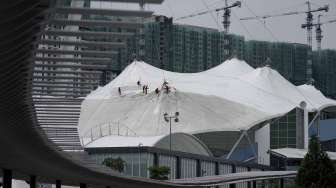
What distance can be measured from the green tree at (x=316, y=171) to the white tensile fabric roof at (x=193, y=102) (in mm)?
47827

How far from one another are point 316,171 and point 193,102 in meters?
55.8

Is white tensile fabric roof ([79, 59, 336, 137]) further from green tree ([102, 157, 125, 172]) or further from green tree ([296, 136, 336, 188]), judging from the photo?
green tree ([296, 136, 336, 188])

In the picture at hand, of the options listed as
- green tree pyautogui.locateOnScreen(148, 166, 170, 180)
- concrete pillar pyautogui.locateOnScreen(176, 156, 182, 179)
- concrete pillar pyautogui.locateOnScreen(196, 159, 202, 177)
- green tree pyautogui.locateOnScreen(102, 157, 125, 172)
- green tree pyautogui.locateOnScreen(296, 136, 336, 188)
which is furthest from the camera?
concrete pillar pyautogui.locateOnScreen(196, 159, 202, 177)

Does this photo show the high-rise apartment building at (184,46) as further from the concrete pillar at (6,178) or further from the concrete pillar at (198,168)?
the concrete pillar at (6,178)

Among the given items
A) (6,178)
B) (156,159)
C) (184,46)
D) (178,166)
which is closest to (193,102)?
(178,166)

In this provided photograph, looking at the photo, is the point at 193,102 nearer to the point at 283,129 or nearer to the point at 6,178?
the point at 283,129

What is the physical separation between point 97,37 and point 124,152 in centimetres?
7132

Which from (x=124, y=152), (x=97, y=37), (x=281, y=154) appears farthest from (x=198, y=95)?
(x=97, y=37)

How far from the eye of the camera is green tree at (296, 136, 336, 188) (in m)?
48.8

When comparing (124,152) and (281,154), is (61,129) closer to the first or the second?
(124,152)

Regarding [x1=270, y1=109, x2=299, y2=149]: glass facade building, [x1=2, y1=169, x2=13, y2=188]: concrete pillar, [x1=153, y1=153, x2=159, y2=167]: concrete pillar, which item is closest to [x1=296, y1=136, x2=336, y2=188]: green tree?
[x1=2, y1=169, x2=13, y2=188]: concrete pillar

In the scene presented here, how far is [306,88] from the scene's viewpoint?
129 meters

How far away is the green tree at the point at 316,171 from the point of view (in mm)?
48781

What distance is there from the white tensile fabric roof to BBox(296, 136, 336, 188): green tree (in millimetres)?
47827
